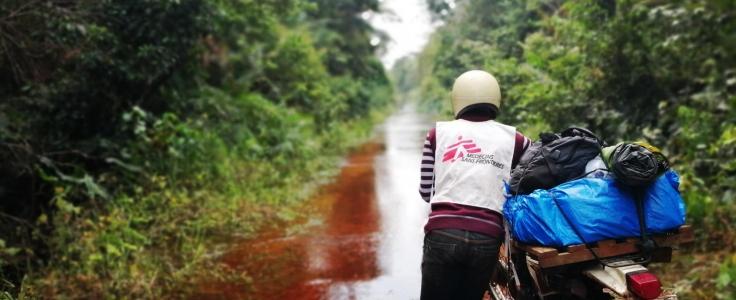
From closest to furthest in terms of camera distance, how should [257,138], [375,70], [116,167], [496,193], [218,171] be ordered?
[496,193] → [116,167] → [218,171] → [257,138] → [375,70]

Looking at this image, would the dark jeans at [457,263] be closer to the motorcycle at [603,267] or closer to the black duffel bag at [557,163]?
the motorcycle at [603,267]

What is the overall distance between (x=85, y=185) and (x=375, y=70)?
22.9 meters

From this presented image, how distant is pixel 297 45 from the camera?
15734 millimetres

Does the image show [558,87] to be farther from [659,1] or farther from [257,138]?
[257,138]

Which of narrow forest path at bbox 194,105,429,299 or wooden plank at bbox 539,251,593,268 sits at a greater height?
wooden plank at bbox 539,251,593,268

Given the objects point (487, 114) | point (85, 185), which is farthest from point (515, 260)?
point (85, 185)

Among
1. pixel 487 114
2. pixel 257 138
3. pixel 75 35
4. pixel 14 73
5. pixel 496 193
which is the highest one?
pixel 75 35

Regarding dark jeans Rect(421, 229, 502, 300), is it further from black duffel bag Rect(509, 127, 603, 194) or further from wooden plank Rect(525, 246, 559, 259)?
black duffel bag Rect(509, 127, 603, 194)

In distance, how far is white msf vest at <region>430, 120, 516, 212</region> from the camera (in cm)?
290

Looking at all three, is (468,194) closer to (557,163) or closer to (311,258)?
(557,163)

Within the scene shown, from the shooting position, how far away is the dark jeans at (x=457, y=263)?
9.23 feet

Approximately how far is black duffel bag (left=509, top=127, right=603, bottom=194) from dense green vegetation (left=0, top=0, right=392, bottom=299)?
148 inches

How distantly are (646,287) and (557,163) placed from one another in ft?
2.55

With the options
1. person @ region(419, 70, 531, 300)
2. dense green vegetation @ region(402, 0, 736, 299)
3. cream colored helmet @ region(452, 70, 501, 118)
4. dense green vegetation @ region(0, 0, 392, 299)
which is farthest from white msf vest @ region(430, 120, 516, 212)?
dense green vegetation @ region(0, 0, 392, 299)
